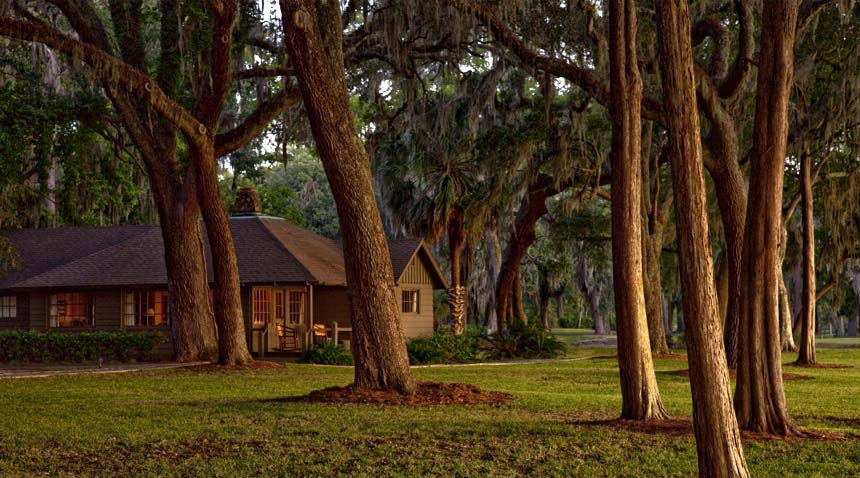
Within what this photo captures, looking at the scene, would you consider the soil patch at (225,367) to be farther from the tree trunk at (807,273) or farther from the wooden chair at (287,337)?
the tree trunk at (807,273)

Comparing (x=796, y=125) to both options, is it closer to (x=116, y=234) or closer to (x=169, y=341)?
(x=169, y=341)

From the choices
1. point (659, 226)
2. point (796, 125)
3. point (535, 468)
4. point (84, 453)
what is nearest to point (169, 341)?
point (659, 226)

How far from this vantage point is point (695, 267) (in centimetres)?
846

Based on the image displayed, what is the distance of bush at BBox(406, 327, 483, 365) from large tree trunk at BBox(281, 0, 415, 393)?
1324cm

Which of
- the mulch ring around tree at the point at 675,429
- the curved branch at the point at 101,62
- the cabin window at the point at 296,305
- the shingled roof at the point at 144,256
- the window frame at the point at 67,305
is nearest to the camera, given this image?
the mulch ring around tree at the point at 675,429

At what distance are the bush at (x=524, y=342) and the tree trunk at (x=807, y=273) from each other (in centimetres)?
765

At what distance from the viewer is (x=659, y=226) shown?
3256cm

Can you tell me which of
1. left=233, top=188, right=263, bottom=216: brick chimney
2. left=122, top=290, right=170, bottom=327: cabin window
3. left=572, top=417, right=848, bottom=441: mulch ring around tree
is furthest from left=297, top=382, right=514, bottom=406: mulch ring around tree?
left=233, top=188, right=263, bottom=216: brick chimney

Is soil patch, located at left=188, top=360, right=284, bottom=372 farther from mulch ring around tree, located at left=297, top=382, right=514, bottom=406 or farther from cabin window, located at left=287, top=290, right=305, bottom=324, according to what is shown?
cabin window, located at left=287, top=290, right=305, bottom=324

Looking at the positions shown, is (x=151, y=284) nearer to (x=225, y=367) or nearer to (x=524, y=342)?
(x=225, y=367)

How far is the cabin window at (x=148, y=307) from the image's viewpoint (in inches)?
1210

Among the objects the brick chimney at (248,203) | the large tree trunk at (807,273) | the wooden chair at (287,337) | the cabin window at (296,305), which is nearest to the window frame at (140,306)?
the wooden chair at (287,337)

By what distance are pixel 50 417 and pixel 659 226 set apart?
22.5m

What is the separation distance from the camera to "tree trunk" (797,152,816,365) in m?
25.8
